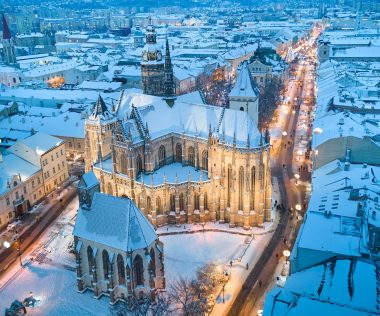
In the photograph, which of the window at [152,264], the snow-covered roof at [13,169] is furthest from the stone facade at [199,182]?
the window at [152,264]

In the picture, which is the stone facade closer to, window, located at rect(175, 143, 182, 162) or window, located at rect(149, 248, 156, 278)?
window, located at rect(175, 143, 182, 162)

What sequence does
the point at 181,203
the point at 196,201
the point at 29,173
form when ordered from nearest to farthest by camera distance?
the point at 181,203 → the point at 196,201 → the point at 29,173

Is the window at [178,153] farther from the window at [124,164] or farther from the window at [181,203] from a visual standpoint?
the window at [124,164]

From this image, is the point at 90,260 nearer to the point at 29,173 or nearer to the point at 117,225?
the point at 117,225

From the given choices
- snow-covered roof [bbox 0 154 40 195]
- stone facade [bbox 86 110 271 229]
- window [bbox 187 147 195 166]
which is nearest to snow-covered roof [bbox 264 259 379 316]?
stone facade [bbox 86 110 271 229]

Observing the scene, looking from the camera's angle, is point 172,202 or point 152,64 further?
point 152,64

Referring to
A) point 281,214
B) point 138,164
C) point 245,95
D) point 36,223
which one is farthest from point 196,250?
point 245,95
